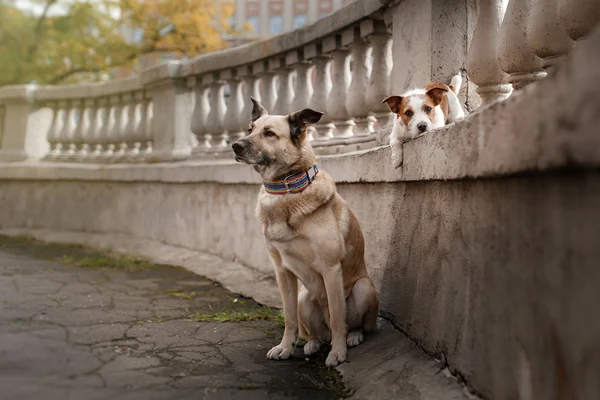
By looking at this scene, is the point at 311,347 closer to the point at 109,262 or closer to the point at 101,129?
the point at 109,262

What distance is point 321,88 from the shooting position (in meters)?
5.57

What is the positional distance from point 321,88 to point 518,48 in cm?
300

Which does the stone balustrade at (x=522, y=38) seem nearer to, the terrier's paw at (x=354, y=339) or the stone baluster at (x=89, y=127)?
the terrier's paw at (x=354, y=339)

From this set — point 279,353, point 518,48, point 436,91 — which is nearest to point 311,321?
point 279,353

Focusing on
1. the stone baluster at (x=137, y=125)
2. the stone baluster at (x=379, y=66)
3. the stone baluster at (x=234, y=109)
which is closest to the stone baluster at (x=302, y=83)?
the stone baluster at (x=379, y=66)

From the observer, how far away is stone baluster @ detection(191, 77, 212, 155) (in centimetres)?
759

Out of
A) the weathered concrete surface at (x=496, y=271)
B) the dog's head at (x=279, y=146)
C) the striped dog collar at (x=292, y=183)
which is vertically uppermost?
the dog's head at (x=279, y=146)

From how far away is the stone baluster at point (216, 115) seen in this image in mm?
7352

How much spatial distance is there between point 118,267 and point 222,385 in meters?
4.10

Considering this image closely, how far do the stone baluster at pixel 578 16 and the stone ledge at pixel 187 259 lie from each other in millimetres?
3413

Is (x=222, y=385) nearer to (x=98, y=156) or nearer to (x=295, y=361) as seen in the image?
(x=295, y=361)

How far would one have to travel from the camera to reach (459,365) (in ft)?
8.38

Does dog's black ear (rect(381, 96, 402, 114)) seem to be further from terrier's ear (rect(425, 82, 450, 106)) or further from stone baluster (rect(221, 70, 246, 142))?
stone baluster (rect(221, 70, 246, 142))

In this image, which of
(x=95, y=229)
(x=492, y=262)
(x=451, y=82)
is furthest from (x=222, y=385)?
(x=95, y=229)
